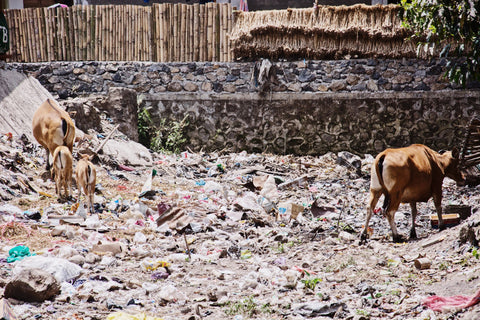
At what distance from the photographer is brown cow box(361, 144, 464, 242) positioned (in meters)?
5.75

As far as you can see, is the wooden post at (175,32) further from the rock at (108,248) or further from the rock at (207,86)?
the rock at (108,248)

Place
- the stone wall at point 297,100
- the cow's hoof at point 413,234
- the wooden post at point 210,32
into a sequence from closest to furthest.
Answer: the cow's hoof at point 413,234, the stone wall at point 297,100, the wooden post at point 210,32

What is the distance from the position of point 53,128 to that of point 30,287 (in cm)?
406

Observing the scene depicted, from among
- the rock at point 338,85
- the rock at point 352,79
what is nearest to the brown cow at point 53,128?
the rock at point 338,85

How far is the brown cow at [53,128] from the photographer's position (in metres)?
7.45

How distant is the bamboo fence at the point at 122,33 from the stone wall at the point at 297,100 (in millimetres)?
320

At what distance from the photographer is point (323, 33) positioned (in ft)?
38.9

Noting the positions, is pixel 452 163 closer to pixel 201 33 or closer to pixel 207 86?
pixel 207 86

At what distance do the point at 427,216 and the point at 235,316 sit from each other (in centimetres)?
435

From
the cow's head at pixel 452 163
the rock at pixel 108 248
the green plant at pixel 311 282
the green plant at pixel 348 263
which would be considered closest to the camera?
the green plant at pixel 311 282

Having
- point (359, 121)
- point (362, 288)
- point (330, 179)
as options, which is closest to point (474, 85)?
point (359, 121)

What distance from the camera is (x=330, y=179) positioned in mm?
10203

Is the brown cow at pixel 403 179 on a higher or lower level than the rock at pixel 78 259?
higher

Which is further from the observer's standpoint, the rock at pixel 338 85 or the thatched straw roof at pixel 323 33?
the rock at pixel 338 85
